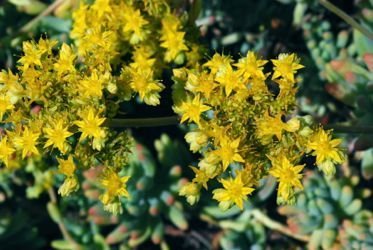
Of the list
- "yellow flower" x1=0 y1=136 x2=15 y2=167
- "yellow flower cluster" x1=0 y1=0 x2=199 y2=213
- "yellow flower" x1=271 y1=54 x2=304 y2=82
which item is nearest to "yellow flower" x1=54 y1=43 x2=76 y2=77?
"yellow flower cluster" x1=0 y1=0 x2=199 y2=213

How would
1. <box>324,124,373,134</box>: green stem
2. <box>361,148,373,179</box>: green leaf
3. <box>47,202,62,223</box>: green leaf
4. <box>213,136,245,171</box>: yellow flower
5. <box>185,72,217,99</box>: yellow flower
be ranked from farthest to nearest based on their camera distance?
<box>47,202,62,223</box>: green leaf < <box>361,148,373,179</box>: green leaf < <box>324,124,373,134</box>: green stem < <box>185,72,217,99</box>: yellow flower < <box>213,136,245,171</box>: yellow flower

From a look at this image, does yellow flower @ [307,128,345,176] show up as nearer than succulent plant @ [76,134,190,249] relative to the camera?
Yes

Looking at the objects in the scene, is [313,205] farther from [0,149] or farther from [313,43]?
[0,149]

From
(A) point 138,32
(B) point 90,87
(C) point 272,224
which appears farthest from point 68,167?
(C) point 272,224

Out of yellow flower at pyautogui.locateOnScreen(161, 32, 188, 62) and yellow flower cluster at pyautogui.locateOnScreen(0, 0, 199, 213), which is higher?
yellow flower cluster at pyautogui.locateOnScreen(0, 0, 199, 213)

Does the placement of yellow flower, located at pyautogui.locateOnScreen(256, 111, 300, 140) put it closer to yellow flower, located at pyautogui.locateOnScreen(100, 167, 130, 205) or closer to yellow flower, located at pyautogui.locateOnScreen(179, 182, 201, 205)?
yellow flower, located at pyautogui.locateOnScreen(179, 182, 201, 205)

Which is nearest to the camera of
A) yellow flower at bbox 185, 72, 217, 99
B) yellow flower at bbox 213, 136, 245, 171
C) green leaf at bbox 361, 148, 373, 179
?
yellow flower at bbox 213, 136, 245, 171

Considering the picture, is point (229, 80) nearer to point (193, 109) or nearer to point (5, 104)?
point (193, 109)

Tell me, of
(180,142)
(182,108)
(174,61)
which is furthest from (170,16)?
(180,142)
